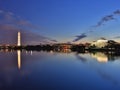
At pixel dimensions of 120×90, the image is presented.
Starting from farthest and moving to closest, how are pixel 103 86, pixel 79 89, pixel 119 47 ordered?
pixel 119 47
pixel 103 86
pixel 79 89

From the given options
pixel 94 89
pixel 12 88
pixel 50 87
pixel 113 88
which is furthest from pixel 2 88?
pixel 113 88

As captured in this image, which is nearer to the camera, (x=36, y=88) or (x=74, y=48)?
(x=36, y=88)

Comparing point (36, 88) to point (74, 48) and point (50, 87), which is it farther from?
point (74, 48)

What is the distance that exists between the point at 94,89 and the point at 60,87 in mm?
1734

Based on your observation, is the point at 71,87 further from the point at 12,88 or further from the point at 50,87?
the point at 12,88

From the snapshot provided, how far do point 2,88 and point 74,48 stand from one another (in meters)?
131

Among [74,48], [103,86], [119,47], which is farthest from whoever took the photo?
[74,48]

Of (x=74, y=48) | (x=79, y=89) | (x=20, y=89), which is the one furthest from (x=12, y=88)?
(x=74, y=48)

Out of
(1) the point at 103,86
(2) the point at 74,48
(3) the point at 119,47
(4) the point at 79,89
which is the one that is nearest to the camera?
(4) the point at 79,89

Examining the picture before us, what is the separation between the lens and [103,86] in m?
13.1

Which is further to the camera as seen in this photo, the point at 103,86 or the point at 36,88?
the point at 103,86

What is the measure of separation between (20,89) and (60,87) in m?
2.04

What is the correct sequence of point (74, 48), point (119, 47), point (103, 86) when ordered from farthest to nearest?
point (74, 48), point (119, 47), point (103, 86)

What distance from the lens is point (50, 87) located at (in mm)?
12336
